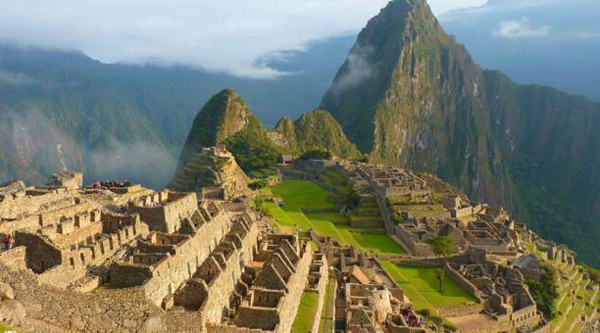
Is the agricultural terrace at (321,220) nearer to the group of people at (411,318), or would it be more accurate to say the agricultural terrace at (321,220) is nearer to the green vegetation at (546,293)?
the green vegetation at (546,293)

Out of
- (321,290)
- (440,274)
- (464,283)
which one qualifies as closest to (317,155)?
(440,274)

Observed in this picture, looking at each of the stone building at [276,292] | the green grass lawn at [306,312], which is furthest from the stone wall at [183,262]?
the green grass lawn at [306,312]

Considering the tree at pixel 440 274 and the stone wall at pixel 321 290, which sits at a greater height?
the stone wall at pixel 321 290

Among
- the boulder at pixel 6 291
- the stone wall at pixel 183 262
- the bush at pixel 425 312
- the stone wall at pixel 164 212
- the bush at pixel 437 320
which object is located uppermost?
the boulder at pixel 6 291

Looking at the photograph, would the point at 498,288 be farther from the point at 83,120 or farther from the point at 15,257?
the point at 83,120

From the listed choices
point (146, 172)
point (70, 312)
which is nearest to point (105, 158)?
point (146, 172)
